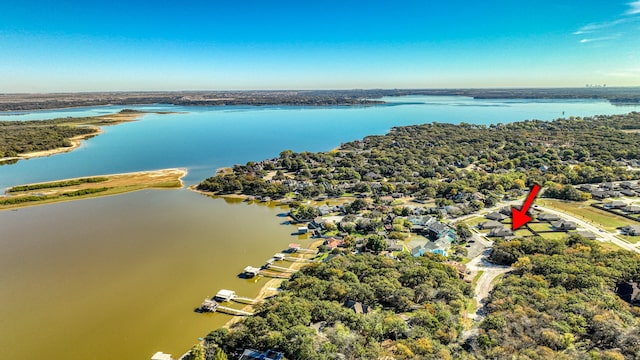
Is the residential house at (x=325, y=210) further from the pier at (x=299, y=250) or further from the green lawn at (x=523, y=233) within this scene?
the green lawn at (x=523, y=233)

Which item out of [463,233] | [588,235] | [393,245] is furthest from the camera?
[463,233]

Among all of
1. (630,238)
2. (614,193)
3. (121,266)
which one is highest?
(614,193)

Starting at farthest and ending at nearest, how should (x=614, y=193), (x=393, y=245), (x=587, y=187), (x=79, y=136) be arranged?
(x=79, y=136) → (x=587, y=187) → (x=614, y=193) → (x=393, y=245)

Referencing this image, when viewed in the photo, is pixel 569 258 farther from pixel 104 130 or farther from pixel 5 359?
pixel 104 130

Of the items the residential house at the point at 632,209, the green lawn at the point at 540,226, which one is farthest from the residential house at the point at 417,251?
the residential house at the point at 632,209

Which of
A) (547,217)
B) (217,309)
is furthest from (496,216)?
(217,309)

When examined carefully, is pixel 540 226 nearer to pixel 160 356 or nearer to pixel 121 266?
pixel 160 356

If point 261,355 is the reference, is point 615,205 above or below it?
above

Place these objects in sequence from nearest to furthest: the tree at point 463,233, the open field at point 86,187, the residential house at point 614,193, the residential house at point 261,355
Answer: the residential house at point 261,355, the tree at point 463,233, the residential house at point 614,193, the open field at point 86,187
